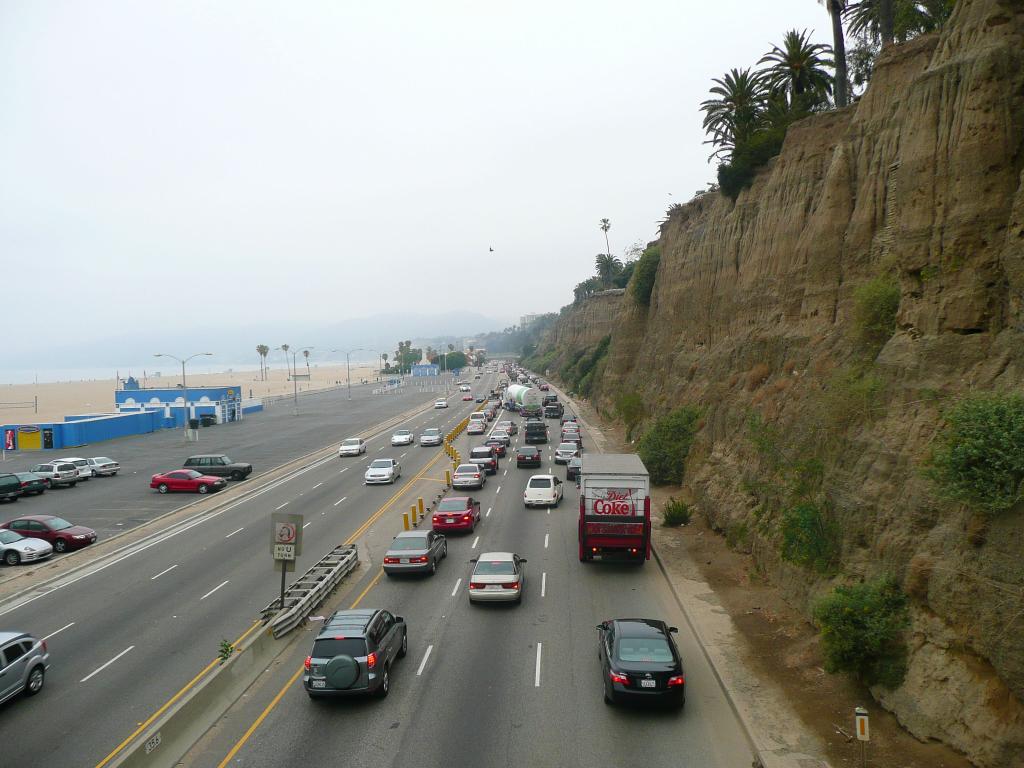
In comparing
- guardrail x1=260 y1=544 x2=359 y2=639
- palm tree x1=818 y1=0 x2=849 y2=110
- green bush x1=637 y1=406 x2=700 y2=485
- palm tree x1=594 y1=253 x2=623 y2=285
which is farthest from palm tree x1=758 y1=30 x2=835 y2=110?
palm tree x1=594 y1=253 x2=623 y2=285

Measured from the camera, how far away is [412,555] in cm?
2127

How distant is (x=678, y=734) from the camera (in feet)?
39.9

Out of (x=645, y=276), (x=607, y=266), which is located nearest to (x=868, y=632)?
(x=645, y=276)

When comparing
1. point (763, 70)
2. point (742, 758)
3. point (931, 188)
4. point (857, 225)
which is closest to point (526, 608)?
point (742, 758)

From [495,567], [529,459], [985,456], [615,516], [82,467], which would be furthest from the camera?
[529,459]

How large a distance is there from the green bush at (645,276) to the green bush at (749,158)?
85.7 feet

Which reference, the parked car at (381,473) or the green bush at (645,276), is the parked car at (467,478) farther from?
the green bush at (645,276)

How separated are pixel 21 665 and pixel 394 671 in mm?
7328

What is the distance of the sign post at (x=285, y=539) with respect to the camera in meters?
17.4

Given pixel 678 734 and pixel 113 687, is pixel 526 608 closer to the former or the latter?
pixel 678 734

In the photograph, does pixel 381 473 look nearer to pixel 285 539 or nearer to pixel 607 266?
pixel 285 539

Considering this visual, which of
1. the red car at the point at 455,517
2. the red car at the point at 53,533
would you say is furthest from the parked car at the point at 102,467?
the red car at the point at 455,517

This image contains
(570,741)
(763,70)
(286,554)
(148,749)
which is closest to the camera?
(148,749)

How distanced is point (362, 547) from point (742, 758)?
673 inches
